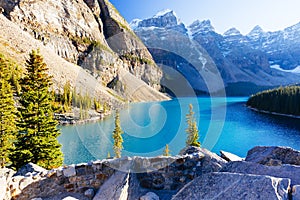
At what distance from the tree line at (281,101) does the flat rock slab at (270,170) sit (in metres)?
107

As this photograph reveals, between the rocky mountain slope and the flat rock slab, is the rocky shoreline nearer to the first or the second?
the flat rock slab

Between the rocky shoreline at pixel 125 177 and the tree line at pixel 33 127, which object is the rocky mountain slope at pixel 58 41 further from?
the rocky shoreline at pixel 125 177

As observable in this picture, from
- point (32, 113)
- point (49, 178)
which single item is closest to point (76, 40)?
point (32, 113)

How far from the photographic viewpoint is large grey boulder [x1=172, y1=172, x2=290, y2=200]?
422 centimetres

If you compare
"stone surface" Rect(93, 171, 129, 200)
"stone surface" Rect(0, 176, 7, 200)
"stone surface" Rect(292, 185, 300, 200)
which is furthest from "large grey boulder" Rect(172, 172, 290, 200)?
"stone surface" Rect(0, 176, 7, 200)

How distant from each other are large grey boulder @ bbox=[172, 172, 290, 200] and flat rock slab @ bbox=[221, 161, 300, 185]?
925mm

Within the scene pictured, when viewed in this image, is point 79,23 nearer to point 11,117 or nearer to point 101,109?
point 101,109

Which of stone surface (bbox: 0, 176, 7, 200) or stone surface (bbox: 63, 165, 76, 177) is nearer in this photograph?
stone surface (bbox: 0, 176, 7, 200)

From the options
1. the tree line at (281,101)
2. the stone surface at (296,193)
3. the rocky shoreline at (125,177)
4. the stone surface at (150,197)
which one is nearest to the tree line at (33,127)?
the rocky shoreline at (125,177)

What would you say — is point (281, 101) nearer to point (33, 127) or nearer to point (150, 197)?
Result: point (33, 127)

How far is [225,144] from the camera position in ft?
176

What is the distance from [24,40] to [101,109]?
63.4 m

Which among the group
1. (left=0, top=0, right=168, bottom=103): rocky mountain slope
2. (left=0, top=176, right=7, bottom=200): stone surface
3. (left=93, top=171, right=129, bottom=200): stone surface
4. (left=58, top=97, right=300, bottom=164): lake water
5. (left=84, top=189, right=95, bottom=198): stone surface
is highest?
(left=0, top=0, right=168, bottom=103): rocky mountain slope

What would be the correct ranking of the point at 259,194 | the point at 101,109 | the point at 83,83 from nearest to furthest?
the point at 259,194 → the point at 101,109 → the point at 83,83
